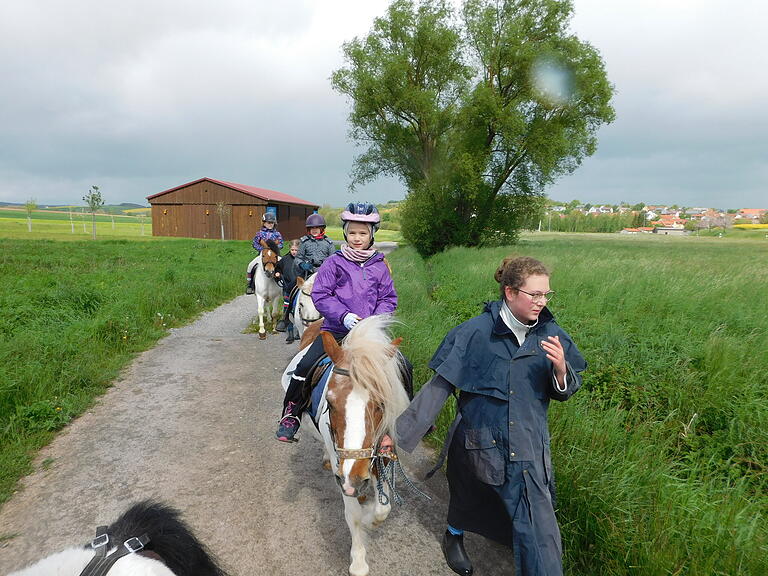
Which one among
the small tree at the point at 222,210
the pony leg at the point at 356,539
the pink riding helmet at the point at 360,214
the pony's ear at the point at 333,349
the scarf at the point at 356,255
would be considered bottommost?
the pony leg at the point at 356,539

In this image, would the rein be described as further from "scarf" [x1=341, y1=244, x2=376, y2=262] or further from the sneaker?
"scarf" [x1=341, y1=244, x2=376, y2=262]

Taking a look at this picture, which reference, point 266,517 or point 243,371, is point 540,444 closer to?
point 266,517

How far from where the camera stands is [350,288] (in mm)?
3619

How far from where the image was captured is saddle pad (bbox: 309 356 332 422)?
315 cm

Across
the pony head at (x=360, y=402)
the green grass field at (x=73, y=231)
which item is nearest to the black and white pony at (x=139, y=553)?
the pony head at (x=360, y=402)

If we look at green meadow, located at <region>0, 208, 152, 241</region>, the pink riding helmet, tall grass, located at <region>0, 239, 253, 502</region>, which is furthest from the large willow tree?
green meadow, located at <region>0, 208, 152, 241</region>

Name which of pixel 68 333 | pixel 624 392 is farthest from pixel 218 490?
pixel 68 333

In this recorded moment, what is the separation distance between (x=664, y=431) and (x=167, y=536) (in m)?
4.30

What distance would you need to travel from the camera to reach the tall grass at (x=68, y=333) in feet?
14.6

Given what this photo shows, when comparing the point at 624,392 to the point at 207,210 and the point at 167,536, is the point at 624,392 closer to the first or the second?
the point at 167,536

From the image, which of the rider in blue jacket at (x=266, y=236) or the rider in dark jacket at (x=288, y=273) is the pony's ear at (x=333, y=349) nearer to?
the rider in dark jacket at (x=288, y=273)

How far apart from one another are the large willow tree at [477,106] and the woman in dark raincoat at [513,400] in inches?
885

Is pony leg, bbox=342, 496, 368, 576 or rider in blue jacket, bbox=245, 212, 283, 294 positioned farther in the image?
rider in blue jacket, bbox=245, 212, 283, 294

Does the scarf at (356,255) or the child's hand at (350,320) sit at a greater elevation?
the scarf at (356,255)
